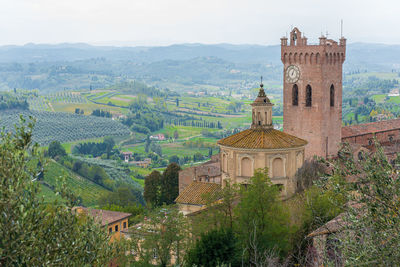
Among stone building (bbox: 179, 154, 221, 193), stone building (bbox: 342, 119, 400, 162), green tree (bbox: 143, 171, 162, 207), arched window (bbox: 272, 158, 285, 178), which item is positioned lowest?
green tree (bbox: 143, 171, 162, 207)

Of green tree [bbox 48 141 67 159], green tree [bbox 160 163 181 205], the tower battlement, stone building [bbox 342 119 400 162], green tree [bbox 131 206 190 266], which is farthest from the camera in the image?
green tree [bbox 48 141 67 159]

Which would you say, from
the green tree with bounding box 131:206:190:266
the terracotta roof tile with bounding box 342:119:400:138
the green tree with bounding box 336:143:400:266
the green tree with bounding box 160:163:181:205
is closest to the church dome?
the green tree with bounding box 131:206:190:266

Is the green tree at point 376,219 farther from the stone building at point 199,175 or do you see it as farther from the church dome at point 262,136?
A: the stone building at point 199,175

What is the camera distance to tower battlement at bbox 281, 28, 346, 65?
179 ft

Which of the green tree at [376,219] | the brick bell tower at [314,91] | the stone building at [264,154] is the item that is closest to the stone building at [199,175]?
the brick bell tower at [314,91]

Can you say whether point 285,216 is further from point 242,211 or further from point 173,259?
point 173,259

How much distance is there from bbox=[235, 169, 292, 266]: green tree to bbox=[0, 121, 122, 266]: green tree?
12.1 metres

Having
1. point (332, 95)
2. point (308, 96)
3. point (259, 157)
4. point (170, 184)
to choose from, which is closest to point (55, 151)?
point (170, 184)

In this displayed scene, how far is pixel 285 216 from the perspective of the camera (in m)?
29.4

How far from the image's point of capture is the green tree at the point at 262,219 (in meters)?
28.2

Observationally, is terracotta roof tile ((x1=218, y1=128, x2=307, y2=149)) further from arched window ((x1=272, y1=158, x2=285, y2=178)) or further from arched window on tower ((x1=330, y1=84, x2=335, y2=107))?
arched window on tower ((x1=330, y1=84, x2=335, y2=107))

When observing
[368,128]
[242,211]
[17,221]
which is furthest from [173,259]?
[368,128]

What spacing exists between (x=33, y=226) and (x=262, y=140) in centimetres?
2291

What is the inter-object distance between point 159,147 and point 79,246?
167m
